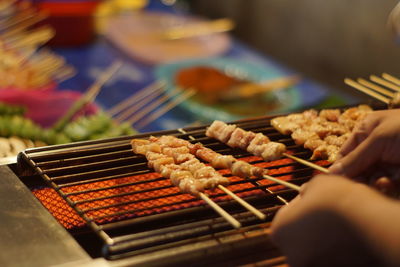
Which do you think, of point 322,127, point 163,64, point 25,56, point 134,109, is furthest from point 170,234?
point 163,64

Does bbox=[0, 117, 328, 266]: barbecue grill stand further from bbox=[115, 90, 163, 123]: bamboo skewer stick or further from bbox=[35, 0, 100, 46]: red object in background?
bbox=[35, 0, 100, 46]: red object in background

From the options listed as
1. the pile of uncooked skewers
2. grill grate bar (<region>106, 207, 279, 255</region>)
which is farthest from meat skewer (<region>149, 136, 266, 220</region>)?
the pile of uncooked skewers

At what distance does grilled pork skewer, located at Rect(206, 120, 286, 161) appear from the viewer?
8.30 feet

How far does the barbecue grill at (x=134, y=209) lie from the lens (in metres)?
1.86

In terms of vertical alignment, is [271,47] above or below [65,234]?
below

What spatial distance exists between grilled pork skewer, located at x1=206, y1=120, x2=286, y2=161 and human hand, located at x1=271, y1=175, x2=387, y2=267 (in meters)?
0.85

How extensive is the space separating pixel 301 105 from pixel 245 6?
4.53m

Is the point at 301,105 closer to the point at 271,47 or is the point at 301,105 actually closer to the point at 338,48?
the point at 338,48

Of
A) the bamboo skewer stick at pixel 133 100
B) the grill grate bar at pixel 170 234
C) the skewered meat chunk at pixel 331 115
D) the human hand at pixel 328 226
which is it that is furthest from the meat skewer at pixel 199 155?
the bamboo skewer stick at pixel 133 100

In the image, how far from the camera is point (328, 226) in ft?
5.02

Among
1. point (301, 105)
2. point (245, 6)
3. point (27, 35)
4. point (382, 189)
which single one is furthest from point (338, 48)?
point (382, 189)

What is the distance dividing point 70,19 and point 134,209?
4.82 metres

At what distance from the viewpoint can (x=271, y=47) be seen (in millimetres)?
9211

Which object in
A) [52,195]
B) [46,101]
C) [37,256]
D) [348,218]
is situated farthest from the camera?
[46,101]
